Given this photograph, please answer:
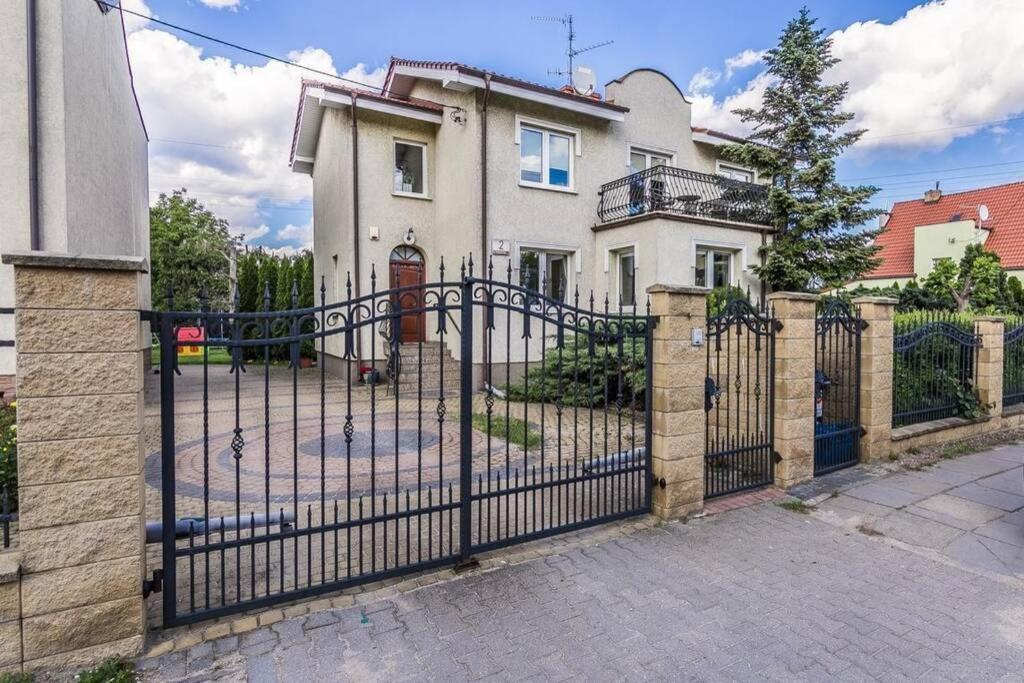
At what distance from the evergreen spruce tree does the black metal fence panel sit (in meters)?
7.75

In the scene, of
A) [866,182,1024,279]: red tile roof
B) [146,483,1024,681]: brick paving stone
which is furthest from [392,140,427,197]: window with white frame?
[866,182,1024,279]: red tile roof

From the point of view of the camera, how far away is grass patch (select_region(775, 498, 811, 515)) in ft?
16.4

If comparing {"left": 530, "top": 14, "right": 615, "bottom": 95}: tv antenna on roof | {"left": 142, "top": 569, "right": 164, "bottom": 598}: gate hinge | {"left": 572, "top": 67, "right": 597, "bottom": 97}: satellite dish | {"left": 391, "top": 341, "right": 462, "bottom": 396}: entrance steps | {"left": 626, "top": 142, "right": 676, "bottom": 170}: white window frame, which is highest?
{"left": 530, "top": 14, "right": 615, "bottom": 95}: tv antenna on roof

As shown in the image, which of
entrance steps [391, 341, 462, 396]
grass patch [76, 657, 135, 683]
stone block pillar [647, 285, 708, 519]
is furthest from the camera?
entrance steps [391, 341, 462, 396]

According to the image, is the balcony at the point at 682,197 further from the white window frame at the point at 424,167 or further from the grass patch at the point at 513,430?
the grass patch at the point at 513,430

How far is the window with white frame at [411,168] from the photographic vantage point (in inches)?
535

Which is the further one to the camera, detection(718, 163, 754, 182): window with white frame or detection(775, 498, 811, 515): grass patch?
detection(718, 163, 754, 182): window with white frame

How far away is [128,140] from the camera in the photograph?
12.8m

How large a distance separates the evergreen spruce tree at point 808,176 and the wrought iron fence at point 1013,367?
16.4 feet

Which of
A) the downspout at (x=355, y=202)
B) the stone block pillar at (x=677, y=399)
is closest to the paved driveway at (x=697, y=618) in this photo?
the stone block pillar at (x=677, y=399)

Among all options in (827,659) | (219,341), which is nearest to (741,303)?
(827,659)

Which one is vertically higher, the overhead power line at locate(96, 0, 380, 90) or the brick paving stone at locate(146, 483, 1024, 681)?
the overhead power line at locate(96, 0, 380, 90)

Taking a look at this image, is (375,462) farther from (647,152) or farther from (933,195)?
(933,195)

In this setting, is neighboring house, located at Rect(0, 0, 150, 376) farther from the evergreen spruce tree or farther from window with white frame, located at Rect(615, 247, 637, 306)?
the evergreen spruce tree
